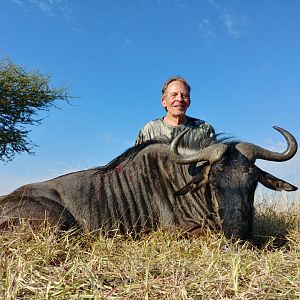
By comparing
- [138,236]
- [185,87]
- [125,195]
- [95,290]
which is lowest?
[95,290]

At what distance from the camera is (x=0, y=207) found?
14.3 ft

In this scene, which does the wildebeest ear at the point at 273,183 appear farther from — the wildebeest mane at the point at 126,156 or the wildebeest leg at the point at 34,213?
the wildebeest leg at the point at 34,213

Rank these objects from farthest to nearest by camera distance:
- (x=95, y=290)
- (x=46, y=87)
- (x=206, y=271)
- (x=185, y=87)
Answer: (x=46, y=87) < (x=185, y=87) < (x=206, y=271) < (x=95, y=290)

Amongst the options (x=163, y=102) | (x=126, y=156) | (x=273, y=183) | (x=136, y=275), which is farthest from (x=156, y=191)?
(x=136, y=275)

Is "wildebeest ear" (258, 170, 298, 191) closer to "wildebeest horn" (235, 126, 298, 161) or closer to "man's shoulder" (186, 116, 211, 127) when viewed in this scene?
"wildebeest horn" (235, 126, 298, 161)

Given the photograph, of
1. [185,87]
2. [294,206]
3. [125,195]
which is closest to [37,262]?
[125,195]

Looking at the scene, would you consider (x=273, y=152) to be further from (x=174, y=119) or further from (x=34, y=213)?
(x=34, y=213)

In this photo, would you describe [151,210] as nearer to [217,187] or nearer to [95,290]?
[217,187]

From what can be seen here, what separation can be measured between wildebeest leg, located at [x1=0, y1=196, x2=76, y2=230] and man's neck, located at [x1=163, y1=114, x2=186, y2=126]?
1800mm

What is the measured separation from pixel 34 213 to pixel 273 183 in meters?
2.12

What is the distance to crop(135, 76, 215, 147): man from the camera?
556 cm

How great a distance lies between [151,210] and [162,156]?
1.75 feet

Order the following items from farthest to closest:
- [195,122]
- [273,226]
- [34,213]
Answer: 1. [195,122]
2. [273,226]
3. [34,213]

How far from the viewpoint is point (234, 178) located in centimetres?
407
